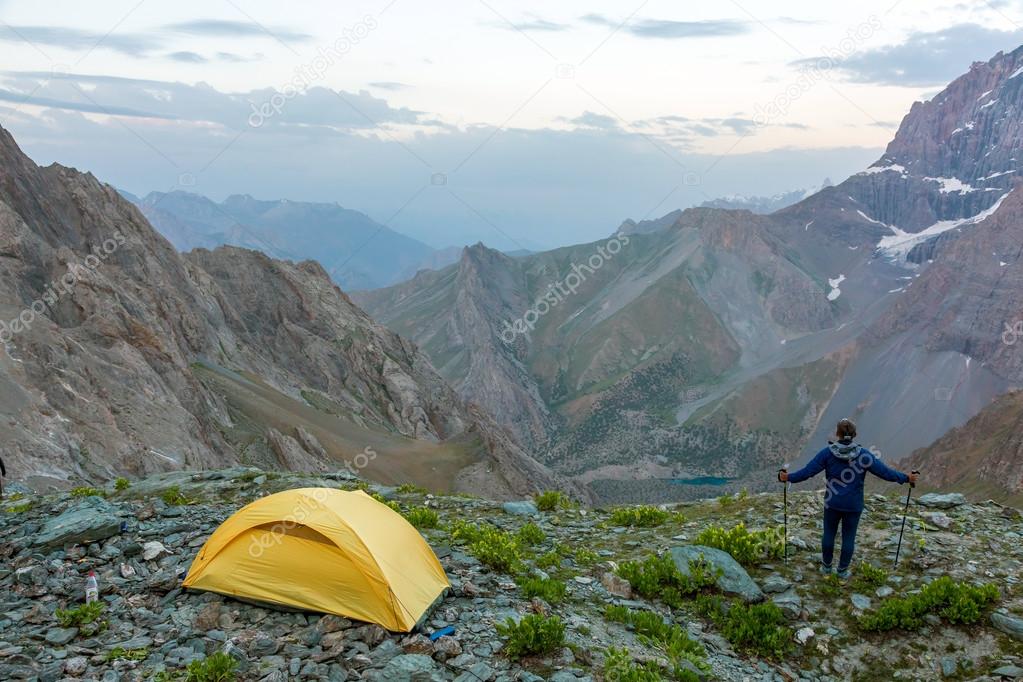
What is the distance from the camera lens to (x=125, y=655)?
11.3 meters

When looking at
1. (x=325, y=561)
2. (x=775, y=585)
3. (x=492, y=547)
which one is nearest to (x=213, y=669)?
(x=325, y=561)

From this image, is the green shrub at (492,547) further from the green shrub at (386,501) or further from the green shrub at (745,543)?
the green shrub at (745,543)

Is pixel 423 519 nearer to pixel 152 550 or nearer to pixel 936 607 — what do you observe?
pixel 152 550

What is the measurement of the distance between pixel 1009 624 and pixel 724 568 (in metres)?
5.10

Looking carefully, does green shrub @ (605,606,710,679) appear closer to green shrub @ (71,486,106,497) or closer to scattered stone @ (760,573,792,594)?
scattered stone @ (760,573,792,594)

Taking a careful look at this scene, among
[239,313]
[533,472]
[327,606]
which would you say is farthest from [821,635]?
[239,313]

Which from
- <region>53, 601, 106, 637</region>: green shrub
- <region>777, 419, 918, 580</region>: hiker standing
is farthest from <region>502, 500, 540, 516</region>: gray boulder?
<region>53, 601, 106, 637</region>: green shrub

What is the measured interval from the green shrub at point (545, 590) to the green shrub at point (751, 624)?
2854 millimetres

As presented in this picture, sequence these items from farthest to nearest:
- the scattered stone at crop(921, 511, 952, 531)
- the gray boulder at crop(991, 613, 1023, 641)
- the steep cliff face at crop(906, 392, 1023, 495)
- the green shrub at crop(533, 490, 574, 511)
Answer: the steep cliff face at crop(906, 392, 1023, 495) < the green shrub at crop(533, 490, 574, 511) < the scattered stone at crop(921, 511, 952, 531) < the gray boulder at crop(991, 613, 1023, 641)

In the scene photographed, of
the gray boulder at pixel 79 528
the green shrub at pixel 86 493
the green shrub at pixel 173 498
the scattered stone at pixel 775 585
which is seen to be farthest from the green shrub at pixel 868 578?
the green shrub at pixel 86 493

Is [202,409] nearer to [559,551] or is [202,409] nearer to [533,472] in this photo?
[533,472]

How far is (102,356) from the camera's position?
57.1 meters

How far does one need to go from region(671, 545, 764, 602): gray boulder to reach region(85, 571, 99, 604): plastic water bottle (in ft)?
37.8

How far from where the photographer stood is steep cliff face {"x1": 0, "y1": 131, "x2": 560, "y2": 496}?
47469 millimetres
